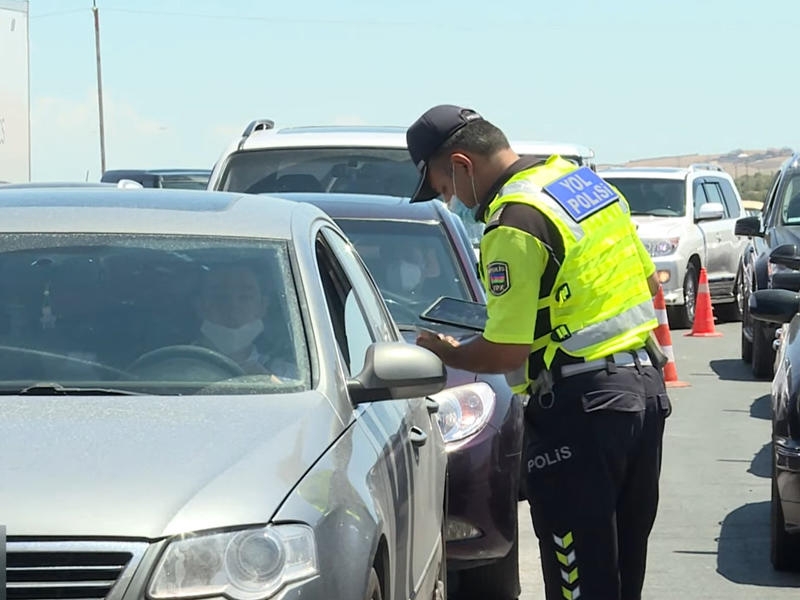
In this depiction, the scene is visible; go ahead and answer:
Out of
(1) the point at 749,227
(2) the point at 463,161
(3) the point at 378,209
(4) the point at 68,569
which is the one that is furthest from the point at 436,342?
(1) the point at 749,227

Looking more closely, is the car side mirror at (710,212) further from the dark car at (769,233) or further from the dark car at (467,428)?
the dark car at (467,428)

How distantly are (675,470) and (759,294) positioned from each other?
2.43 metres

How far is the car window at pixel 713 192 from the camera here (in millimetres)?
21453

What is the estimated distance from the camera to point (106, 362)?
14.6ft

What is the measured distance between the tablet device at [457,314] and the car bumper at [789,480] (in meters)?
2.17

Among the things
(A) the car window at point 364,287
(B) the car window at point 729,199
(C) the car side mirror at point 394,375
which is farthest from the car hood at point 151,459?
(B) the car window at point 729,199

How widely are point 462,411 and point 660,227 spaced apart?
531 inches

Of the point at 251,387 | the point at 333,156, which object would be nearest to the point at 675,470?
the point at 333,156

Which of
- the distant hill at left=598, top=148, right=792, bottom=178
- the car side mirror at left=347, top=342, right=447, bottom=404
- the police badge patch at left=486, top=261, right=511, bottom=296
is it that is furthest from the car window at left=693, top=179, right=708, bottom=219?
the distant hill at left=598, top=148, right=792, bottom=178

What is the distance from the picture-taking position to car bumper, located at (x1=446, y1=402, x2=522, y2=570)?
21.0 ft

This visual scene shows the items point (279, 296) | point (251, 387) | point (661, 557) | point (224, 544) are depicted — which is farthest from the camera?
point (661, 557)

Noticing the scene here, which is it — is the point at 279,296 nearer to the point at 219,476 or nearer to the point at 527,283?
the point at 527,283

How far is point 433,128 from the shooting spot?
4.96m

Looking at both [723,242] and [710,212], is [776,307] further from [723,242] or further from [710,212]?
[723,242]
